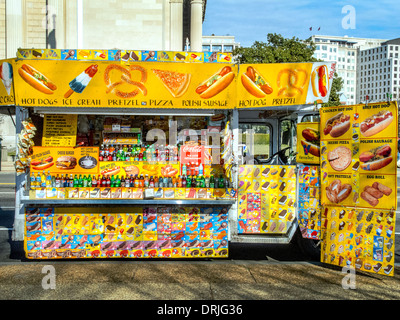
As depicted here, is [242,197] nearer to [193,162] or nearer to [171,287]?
[193,162]

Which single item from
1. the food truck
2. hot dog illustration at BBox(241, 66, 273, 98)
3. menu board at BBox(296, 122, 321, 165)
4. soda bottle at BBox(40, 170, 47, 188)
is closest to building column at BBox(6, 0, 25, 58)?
the food truck

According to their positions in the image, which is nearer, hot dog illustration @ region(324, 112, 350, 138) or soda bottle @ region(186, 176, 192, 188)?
A: hot dog illustration @ region(324, 112, 350, 138)

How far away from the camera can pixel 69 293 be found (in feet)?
16.5

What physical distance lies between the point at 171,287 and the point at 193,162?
2.47 m

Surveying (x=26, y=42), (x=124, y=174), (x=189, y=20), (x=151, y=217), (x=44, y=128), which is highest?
(x=189, y=20)

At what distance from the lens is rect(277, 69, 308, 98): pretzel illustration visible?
6.43 metres

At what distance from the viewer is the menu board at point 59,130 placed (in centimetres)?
684

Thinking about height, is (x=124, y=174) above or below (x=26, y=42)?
below

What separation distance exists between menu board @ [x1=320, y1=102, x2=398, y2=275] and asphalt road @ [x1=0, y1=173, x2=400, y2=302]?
419 millimetres

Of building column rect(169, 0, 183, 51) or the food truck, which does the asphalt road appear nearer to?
the food truck

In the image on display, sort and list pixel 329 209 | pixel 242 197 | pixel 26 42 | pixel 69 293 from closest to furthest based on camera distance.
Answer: pixel 69 293 → pixel 329 209 → pixel 242 197 → pixel 26 42

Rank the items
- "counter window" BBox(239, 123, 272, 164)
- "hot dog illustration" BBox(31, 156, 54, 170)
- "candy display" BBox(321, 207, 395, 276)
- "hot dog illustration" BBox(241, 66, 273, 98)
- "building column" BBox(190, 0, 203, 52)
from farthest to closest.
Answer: "building column" BBox(190, 0, 203, 52) → "counter window" BBox(239, 123, 272, 164) → "hot dog illustration" BBox(31, 156, 54, 170) → "hot dog illustration" BBox(241, 66, 273, 98) → "candy display" BBox(321, 207, 395, 276)

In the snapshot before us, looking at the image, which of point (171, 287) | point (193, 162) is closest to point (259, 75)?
point (193, 162)

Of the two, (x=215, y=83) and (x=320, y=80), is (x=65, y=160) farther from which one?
(x=320, y=80)
